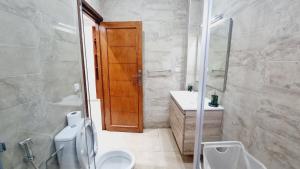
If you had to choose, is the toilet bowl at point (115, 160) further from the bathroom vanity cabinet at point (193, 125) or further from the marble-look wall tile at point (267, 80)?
the marble-look wall tile at point (267, 80)

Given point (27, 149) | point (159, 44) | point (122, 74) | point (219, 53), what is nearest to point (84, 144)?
point (27, 149)

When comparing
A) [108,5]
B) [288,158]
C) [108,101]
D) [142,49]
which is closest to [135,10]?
[108,5]

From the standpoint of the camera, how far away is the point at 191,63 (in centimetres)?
261

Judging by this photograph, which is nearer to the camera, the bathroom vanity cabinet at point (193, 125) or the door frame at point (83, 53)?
the door frame at point (83, 53)

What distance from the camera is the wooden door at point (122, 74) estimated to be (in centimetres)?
247

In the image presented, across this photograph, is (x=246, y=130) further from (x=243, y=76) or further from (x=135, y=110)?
(x=135, y=110)

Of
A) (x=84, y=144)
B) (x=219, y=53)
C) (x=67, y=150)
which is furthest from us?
(x=219, y=53)

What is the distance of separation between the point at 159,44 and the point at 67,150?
7.21 feet

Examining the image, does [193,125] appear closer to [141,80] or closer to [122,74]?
[141,80]

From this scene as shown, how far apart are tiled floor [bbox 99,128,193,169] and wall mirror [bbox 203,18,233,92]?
1202 mm

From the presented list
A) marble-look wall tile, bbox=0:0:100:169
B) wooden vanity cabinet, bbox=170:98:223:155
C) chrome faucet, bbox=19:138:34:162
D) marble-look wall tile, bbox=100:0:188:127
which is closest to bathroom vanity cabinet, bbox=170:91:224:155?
wooden vanity cabinet, bbox=170:98:223:155

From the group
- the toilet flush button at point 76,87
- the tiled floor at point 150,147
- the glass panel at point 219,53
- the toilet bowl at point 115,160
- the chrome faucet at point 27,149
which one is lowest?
the tiled floor at point 150,147

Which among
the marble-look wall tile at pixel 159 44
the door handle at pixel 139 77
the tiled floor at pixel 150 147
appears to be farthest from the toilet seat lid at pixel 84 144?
the marble-look wall tile at pixel 159 44

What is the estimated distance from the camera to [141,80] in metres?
2.60
